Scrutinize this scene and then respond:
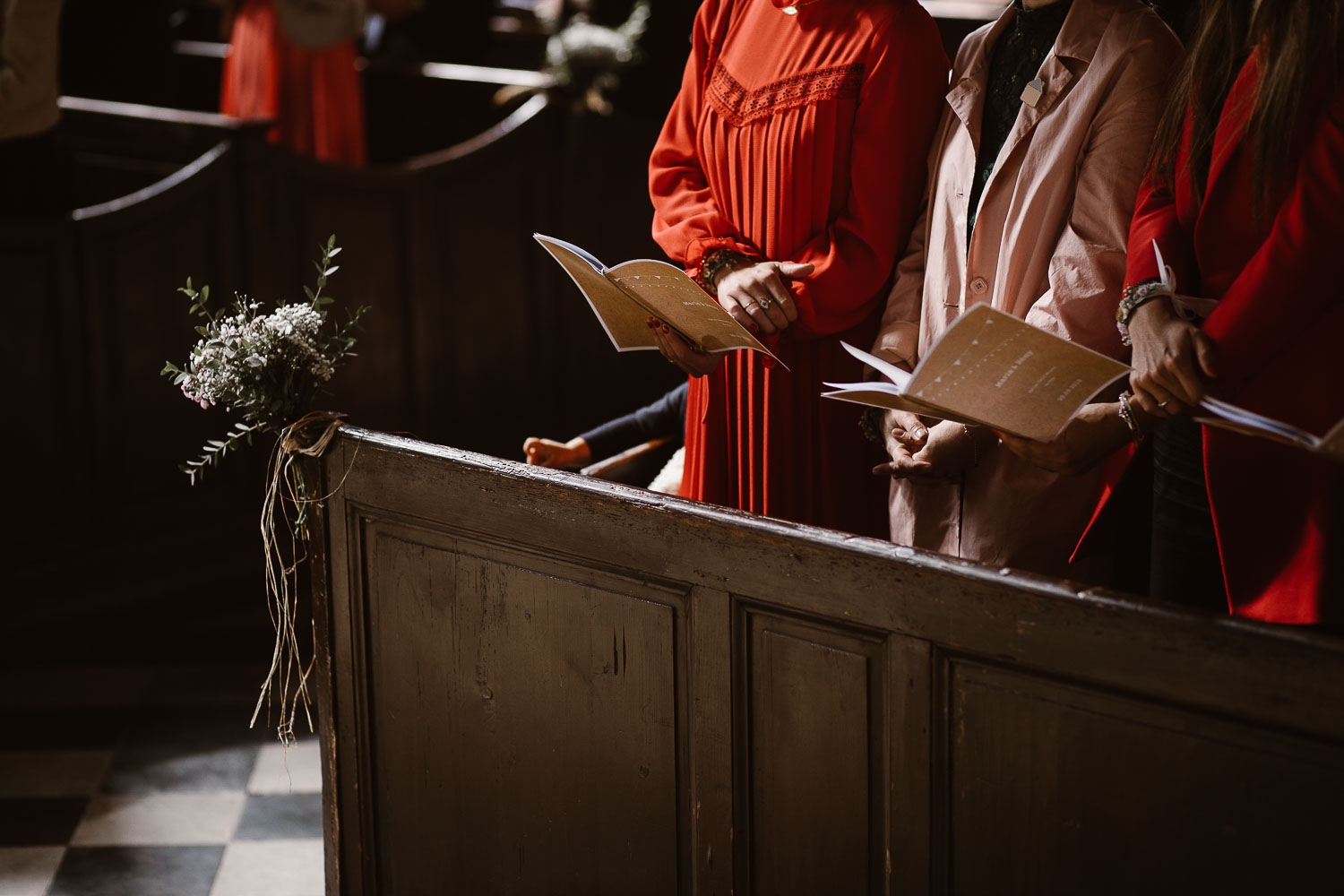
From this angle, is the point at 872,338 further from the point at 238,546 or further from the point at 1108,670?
the point at 238,546

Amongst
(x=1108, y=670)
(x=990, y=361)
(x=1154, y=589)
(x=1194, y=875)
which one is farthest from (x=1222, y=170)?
(x=1194, y=875)

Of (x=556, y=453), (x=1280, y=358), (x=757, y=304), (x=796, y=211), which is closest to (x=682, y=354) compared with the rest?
(x=757, y=304)

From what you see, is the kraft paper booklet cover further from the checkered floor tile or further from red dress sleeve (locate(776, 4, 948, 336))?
the checkered floor tile

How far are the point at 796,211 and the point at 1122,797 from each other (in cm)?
110

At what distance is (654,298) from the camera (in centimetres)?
190

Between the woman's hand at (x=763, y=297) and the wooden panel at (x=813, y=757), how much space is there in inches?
23.0

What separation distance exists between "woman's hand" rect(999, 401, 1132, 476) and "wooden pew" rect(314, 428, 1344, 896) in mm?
306

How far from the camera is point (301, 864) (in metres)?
2.79

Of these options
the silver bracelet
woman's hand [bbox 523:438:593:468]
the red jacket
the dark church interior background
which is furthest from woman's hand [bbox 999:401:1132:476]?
woman's hand [bbox 523:438:593:468]

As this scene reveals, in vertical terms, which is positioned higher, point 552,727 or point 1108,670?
point 1108,670

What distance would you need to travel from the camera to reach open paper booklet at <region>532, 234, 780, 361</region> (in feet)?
6.06

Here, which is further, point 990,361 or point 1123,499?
point 1123,499

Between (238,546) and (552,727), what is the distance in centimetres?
262

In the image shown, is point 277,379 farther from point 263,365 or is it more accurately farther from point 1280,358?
point 1280,358
